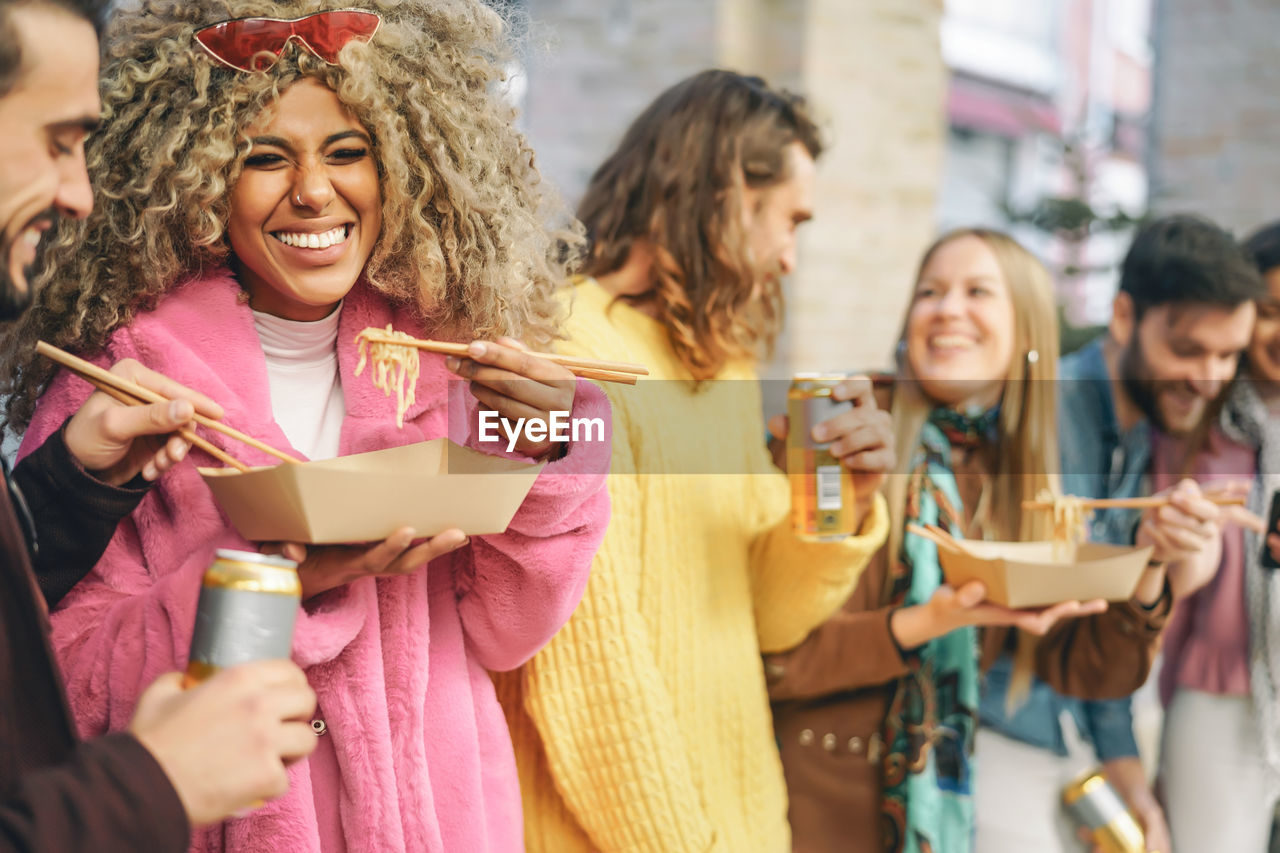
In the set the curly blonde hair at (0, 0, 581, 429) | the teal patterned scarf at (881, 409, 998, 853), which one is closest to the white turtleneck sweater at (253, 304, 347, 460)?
the curly blonde hair at (0, 0, 581, 429)

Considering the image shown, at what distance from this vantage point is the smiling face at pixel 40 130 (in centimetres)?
94

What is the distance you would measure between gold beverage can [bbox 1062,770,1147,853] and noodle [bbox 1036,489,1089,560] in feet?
1.86

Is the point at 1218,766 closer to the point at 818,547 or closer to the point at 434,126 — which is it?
the point at 818,547

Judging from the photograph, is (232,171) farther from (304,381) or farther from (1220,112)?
(1220,112)

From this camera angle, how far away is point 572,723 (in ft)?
5.32

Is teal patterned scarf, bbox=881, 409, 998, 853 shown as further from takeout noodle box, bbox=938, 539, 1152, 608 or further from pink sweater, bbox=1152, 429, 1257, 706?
pink sweater, bbox=1152, 429, 1257, 706

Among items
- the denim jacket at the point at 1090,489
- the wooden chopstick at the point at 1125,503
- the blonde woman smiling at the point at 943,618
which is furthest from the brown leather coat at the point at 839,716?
the denim jacket at the point at 1090,489

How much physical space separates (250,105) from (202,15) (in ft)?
0.48

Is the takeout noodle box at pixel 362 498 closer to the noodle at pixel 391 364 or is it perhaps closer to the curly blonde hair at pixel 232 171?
the noodle at pixel 391 364

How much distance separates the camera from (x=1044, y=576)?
197 centimetres

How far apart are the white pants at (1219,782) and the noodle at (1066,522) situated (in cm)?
87

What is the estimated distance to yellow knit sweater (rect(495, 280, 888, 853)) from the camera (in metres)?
1.62

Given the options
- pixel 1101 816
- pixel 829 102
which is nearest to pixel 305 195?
pixel 1101 816

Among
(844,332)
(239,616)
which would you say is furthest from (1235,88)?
(239,616)
